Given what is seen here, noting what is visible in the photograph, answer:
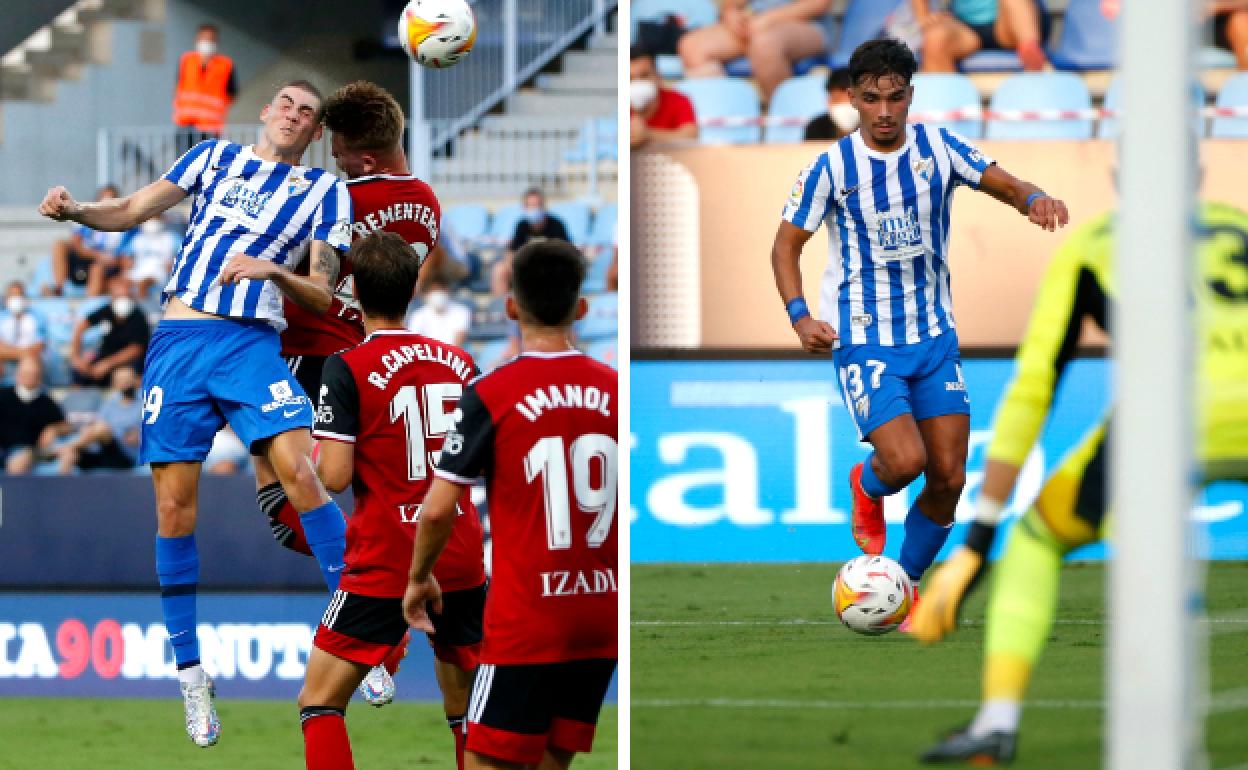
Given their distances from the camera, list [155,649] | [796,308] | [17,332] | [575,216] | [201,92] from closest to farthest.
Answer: [796,308] → [155,649] → [17,332] → [575,216] → [201,92]

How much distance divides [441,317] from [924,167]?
5619mm

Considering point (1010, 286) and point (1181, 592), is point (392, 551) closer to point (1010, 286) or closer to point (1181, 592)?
point (1181, 592)

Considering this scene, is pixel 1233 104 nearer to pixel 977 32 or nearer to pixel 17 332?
pixel 977 32

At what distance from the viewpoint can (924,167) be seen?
6.60 meters

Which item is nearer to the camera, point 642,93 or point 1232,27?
point 642,93

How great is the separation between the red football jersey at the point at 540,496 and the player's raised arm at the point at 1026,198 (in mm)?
2338

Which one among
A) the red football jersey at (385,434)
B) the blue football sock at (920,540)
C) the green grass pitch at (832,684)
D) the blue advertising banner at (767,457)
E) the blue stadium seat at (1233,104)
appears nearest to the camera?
the red football jersey at (385,434)

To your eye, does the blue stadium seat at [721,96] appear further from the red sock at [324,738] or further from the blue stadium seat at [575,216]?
the red sock at [324,738]

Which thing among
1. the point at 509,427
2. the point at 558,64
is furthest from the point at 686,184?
the point at 509,427

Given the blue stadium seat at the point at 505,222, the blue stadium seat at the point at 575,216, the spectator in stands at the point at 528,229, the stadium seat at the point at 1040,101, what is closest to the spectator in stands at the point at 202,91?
the blue stadium seat at the point at 505,222

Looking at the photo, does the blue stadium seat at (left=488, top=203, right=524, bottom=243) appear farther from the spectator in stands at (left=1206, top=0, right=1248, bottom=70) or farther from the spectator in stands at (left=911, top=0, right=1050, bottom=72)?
the spectator in stands at (left=1206, top=0, right=1248, bottom=70)

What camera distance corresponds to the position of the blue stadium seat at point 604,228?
40.9ft

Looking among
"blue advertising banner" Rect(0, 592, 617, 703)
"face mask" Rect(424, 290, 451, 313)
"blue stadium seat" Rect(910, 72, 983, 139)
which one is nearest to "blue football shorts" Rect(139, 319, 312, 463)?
"blue advertising banner" Rect(0, 592, 617, 703)

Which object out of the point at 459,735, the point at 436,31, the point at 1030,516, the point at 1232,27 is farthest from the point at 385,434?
the point at 1232,27
